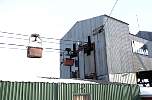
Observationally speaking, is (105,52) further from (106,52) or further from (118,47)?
(118,47)

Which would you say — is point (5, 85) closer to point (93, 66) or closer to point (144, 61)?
point (93, 66)

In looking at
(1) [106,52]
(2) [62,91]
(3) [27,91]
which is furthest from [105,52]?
(3) [27,91]

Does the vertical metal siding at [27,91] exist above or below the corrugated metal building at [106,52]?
below

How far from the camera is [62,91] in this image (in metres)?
15.6

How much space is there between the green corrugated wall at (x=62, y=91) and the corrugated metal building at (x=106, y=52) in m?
10.5

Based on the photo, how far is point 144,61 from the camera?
36188mm

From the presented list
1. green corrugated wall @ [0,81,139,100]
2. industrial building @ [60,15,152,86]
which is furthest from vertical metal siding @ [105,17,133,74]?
green corrugated wall @ [0,81,139,100]

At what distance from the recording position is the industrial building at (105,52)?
30000mm

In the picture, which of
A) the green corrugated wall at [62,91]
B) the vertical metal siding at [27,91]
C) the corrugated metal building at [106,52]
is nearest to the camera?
the vertical metal siding at [27,91]

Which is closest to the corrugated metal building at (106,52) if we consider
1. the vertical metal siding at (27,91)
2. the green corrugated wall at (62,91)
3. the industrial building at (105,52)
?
the industrial building at (105,52)

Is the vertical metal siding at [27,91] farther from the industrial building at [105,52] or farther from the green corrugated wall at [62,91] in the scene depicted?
the industrial building at [105,52]

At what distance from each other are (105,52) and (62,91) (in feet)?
50.2

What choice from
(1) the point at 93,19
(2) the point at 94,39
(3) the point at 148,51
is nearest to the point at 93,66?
(2) the point at 94,39

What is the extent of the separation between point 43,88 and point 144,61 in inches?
964
